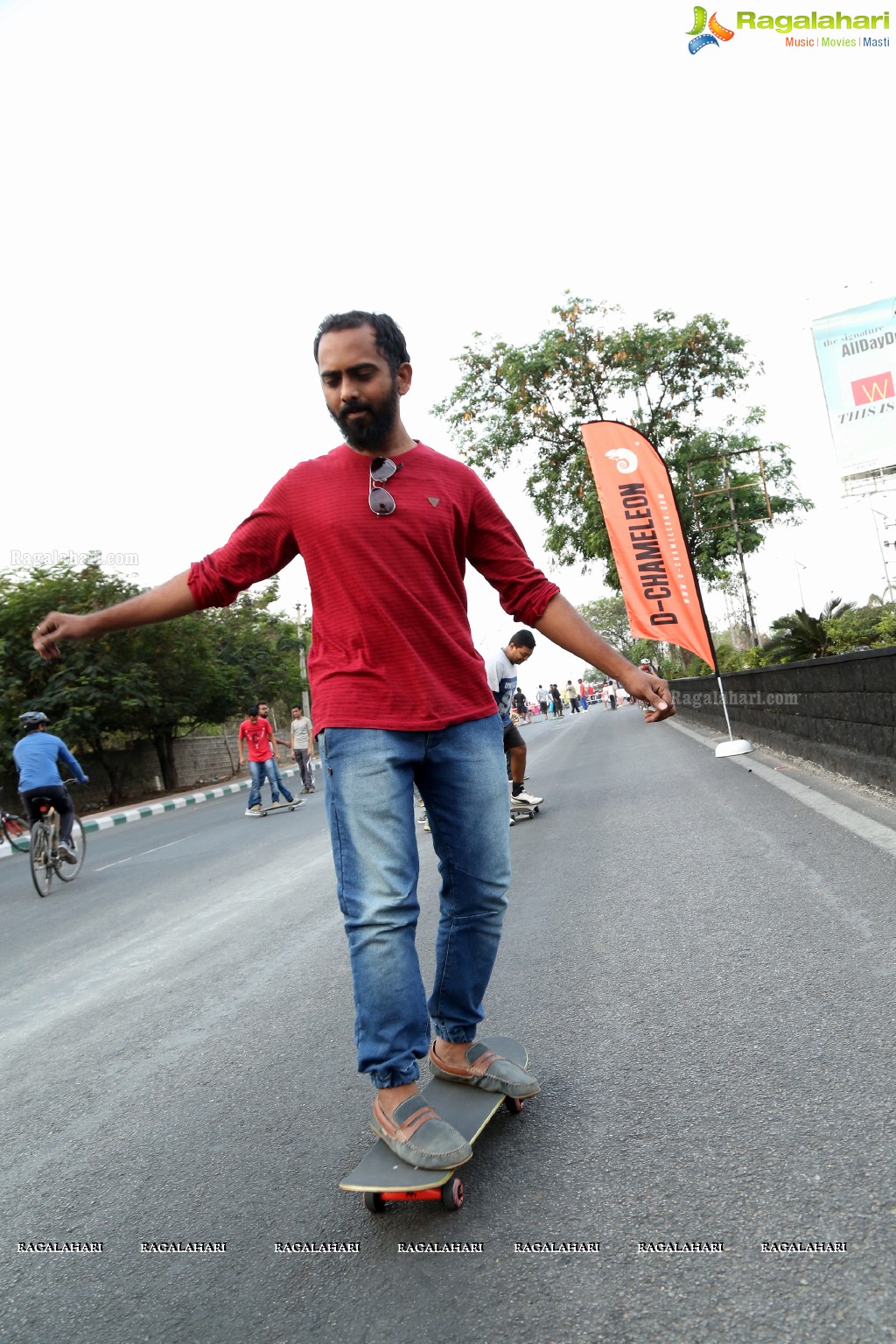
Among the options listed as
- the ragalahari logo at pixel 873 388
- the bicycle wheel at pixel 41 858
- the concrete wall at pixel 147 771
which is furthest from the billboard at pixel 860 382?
the bicycle wheel at pixel 41 858

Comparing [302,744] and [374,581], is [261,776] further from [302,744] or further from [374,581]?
[374,581]

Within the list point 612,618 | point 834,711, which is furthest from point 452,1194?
point 612,618

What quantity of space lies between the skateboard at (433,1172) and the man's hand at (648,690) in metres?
1.05

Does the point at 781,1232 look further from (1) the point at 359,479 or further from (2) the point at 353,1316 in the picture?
(1) the point at 359,479

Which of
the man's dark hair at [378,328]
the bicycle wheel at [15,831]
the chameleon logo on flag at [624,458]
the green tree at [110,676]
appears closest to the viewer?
the man's dark hair at [378,328]

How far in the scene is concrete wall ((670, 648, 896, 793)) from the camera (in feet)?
23.8

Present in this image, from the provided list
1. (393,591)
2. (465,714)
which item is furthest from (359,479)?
(465,714)

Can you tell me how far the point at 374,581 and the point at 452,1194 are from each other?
54.0 inches

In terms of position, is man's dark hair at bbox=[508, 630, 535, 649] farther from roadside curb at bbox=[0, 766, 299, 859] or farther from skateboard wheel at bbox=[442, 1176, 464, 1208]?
roadside curb at bbox=[0, 766, 299, 859]

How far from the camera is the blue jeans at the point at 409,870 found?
2.39m

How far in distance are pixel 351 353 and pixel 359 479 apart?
314 millimetres

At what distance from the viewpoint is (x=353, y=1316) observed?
6.34ft

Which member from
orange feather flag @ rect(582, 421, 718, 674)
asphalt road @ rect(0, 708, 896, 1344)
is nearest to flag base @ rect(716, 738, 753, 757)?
orange feather flag @ rect(582, 421, 718, 674)

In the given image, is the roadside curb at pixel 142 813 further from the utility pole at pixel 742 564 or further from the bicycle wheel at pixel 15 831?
the utility pole at pixel 742 564
